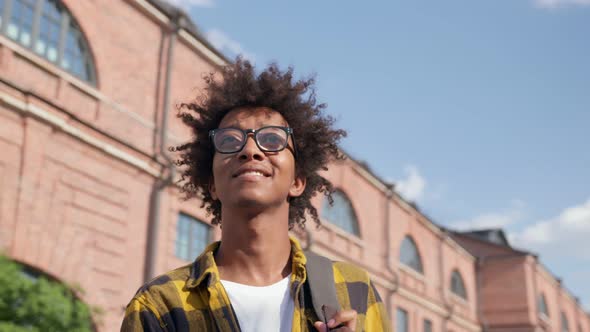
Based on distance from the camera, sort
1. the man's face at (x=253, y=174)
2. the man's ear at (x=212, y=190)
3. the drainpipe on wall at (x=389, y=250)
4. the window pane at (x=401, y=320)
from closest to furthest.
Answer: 1. the man's face at (x=253, y=174)
2. the man's ear at (x=212, y=190)
3. the drainpipe on wall at (x=389, y=250)
4. the window pane at (x=401, y=320)

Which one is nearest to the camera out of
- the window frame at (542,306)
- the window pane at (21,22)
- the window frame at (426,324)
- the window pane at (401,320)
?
the window pane at (21,22)

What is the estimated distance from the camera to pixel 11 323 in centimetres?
915

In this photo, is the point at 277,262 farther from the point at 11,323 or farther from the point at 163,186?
the point at 163,186

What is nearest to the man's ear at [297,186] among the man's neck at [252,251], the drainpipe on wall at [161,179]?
the man's neck at [252,251]

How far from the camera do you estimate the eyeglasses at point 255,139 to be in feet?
8.73

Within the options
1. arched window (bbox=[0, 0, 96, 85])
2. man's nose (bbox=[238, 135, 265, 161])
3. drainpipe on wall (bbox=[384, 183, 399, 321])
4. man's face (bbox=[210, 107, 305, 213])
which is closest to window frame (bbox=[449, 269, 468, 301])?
drainpipe on wall (bbox=[384, 183, 399, 321])

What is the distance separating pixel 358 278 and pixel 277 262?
315mm

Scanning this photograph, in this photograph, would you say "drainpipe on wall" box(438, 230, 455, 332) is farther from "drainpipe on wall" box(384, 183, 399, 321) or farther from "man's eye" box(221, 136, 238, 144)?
"man's eye" box(221, 136, 238, 144)

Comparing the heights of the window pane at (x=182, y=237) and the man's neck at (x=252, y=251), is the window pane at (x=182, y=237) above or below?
above

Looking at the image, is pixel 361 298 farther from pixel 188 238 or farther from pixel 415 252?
pixel 415 252

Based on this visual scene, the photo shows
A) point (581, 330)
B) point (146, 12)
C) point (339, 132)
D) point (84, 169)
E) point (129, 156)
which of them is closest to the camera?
point (339, 132)

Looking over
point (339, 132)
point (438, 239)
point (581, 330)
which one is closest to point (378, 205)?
point (438, 239)

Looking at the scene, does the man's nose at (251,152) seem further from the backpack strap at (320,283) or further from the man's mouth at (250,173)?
the backpack strap at (320,283)

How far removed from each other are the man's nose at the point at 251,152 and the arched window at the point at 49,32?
1128 centimetres
